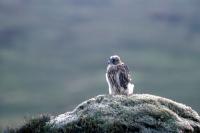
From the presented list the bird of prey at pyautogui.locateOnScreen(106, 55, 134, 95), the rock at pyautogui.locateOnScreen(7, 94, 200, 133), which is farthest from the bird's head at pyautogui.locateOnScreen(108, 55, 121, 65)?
the rock at pyautogui.locateOnScreen(7, 94, 200, 133)

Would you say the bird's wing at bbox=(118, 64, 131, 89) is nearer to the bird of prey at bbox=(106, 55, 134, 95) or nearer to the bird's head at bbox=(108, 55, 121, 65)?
the bird of prey at bbox=(106, 55, 134, 95)

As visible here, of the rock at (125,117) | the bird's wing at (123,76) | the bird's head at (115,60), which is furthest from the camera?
the bird's head at (115,60)

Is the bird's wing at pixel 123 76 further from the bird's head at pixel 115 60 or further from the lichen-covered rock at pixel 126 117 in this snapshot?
the lichen-covered rock at pixel 126 117

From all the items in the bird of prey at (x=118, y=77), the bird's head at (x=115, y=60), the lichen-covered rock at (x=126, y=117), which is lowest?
the lichen-covered rock at (x=126, y=117)

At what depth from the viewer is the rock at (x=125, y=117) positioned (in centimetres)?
1310

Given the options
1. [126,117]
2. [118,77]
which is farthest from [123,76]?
[126,117]

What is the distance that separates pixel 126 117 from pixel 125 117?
25 millimetres

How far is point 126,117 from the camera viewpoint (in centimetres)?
1330

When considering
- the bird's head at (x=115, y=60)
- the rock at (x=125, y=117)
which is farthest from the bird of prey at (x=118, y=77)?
the rock at (x=125, y=117)

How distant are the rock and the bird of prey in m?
0.87

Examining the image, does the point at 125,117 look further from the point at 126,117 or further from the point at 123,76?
the point at 123,76

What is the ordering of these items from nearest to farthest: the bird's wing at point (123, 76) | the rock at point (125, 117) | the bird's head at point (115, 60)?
the rock at point (125, 117) → the bird's wing at point (123, 76) → the bird's head at point (115, 60)

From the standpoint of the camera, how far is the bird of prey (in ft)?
50.1

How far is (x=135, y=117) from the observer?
13.3 meters
